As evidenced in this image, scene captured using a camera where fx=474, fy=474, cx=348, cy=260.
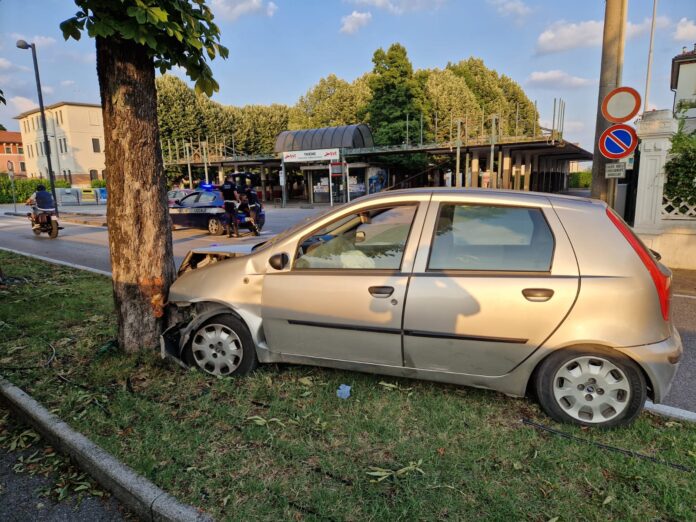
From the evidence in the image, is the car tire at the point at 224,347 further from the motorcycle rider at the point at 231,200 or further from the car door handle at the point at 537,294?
the motorcycle rider at the point at 231,200

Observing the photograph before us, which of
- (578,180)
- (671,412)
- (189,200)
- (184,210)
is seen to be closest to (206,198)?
(189,200)

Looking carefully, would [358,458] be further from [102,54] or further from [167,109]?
[167,109]

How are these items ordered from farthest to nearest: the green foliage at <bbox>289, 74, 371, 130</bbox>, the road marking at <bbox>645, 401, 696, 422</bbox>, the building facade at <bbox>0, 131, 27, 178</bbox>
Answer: the building facade at <bbox>0, 131, 27, 178</bbox>
the green foliage at <bbox>289, 74, 371, 130</bbox>
the road marking at <bbox>645, 401, 696, 422</bbox>

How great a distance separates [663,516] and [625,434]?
771mm

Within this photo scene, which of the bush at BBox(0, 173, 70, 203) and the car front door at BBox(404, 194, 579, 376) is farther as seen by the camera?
the bush at BBox(0, 173, 70, 203)

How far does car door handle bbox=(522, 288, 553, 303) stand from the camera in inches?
121

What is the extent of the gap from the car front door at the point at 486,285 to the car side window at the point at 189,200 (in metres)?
14.1

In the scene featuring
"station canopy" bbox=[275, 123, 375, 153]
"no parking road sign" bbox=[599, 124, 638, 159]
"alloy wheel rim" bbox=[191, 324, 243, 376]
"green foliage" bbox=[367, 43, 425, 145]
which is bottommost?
"alloy wheel rim" bbox=[191, 324, 243, 376]

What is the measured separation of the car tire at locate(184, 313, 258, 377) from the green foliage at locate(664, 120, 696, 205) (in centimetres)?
891

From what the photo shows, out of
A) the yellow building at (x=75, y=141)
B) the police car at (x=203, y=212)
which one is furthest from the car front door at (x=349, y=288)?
the yellow building at (x=75, y=141)

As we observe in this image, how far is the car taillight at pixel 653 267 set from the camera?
3057mm

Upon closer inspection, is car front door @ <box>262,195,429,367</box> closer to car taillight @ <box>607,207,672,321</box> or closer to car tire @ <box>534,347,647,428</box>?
car tire @ <box>534,347,647,428</box>

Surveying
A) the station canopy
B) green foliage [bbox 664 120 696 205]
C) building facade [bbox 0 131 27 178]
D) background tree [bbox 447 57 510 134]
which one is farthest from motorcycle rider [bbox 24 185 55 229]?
building facade [bbox 0 131 27 178]

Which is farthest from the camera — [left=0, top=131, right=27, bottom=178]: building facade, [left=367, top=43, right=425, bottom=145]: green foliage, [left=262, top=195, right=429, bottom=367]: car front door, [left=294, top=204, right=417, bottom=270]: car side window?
[left=0, top=131, right=27, bottom=178]: building facade
